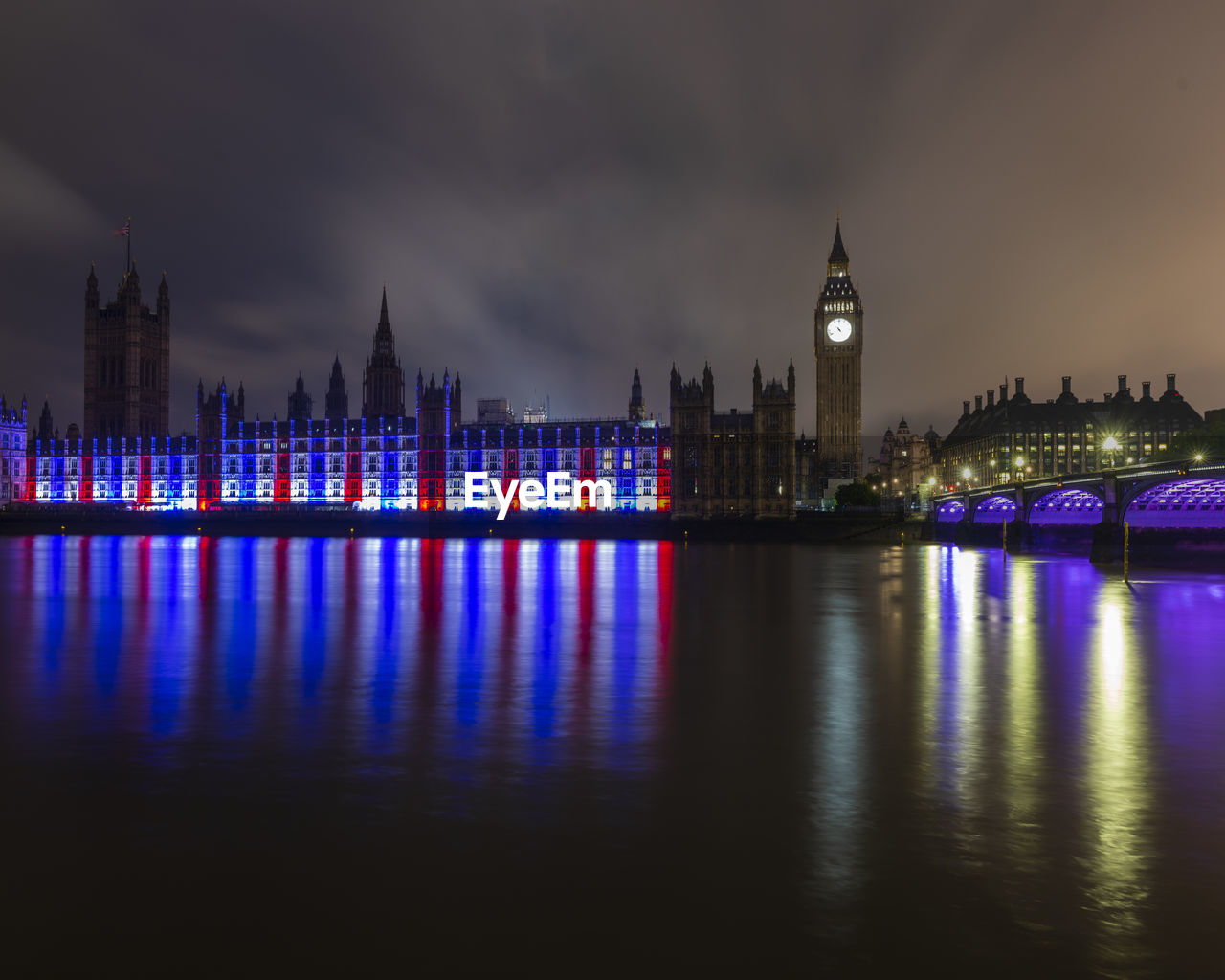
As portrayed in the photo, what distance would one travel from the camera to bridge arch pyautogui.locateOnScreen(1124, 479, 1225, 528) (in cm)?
8156

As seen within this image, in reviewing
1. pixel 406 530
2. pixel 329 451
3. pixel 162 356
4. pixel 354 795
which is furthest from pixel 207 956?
pixel 162 356

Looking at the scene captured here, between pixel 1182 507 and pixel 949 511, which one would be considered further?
pixel 949 511

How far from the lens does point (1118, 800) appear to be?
37.7 ft

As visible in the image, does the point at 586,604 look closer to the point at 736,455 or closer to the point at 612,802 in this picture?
the point at 612,802

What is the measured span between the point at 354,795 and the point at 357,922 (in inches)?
144

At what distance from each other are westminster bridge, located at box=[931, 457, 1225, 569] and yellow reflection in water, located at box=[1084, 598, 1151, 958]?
35.8m

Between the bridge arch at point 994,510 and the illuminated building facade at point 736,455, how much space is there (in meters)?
30.5

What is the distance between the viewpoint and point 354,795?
11430 millimetres

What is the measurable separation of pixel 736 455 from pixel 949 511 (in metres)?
31.8

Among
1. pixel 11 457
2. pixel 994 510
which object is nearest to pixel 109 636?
pixel 994 510

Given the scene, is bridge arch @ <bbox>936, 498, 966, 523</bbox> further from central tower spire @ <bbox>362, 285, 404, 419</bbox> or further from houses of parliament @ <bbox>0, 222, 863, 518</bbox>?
central tower spire @ <bbox>362, 285, 404, 419</bbox>

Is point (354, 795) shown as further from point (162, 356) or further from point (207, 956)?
point (162, 356)

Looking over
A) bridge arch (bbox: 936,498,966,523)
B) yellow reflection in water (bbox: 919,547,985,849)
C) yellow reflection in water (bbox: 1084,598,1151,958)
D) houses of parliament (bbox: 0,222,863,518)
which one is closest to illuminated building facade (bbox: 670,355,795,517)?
houses of parliament (bbox: 0,222,863,518)

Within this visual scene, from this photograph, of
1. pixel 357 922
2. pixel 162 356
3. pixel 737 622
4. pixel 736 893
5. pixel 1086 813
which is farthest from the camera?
pixel 162 356
